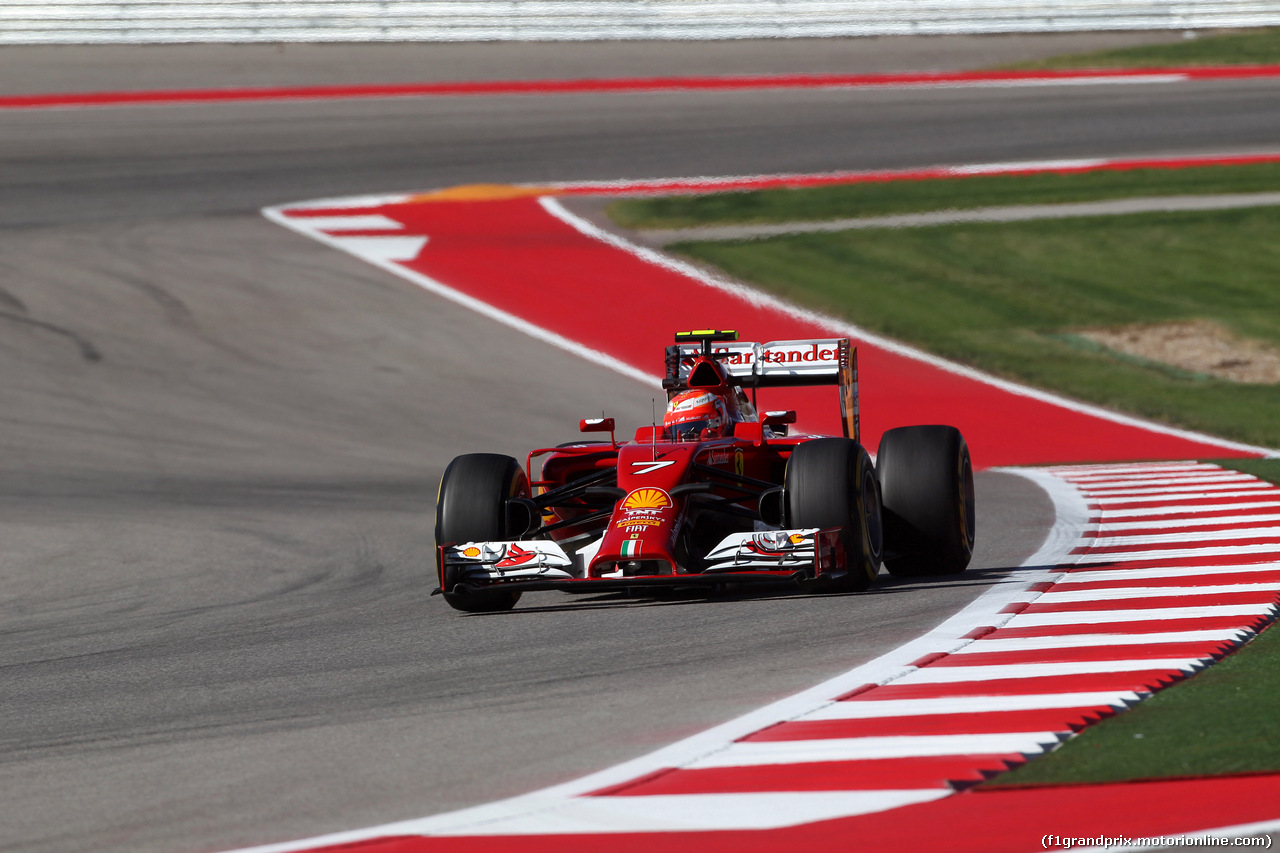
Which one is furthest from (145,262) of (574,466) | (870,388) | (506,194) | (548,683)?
(548,683)

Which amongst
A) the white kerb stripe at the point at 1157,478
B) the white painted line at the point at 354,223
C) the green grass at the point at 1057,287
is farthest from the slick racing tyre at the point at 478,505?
the white painted line at the point at 354,223

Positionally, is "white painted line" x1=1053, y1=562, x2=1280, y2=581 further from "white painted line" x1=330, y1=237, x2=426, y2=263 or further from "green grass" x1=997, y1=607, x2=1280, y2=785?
"white painted line" x1=330, y1=237, x2=426, y2=263

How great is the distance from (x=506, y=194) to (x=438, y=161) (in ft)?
6.19

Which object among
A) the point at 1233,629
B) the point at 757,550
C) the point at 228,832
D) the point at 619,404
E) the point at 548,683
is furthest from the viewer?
the point at 619,404

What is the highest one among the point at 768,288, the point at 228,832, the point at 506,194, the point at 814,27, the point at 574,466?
the point at 814,27

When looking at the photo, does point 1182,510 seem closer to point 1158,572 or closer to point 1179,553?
point 1179,553

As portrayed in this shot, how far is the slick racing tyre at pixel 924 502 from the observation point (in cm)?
1000

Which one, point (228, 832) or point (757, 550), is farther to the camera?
point (757, 550)

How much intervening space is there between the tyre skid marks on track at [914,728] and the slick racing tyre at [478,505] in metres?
2.78

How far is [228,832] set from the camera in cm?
467

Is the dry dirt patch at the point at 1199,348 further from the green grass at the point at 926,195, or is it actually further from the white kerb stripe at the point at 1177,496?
the white kerb stripe at the point at 1177,496

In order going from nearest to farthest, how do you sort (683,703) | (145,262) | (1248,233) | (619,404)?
(683,703), (619,404), (145,262), (1248,233)

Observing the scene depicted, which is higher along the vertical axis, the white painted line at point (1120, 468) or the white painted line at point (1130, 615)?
the white painted line at point (1120, 468)

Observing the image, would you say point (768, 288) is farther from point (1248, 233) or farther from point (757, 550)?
point (757, 550)
